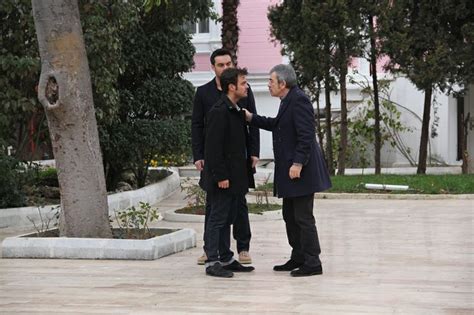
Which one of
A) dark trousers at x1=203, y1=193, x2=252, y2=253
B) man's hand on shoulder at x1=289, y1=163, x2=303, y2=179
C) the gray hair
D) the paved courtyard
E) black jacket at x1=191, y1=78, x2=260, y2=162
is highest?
the gray hair

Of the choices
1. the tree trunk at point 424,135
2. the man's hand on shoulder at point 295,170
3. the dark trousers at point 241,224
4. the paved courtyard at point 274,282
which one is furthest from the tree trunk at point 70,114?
the tree trunk at point 424,135

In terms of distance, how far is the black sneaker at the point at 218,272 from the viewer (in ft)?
32.5

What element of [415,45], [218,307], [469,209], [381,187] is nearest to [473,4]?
[415,45]

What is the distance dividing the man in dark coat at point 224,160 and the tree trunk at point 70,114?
187 centimetres

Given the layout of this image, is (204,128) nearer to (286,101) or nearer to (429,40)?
(286,101)

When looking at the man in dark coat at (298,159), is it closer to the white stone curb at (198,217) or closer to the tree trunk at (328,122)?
the white stone curb at (198,217)

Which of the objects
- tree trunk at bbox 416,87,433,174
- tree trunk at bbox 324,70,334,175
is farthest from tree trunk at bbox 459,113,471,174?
tree trunk at bbox 324,70,334,175

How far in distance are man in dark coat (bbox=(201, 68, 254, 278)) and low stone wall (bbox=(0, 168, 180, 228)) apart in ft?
15.6

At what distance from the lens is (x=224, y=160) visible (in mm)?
10016

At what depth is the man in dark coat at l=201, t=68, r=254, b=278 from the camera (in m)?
9.96

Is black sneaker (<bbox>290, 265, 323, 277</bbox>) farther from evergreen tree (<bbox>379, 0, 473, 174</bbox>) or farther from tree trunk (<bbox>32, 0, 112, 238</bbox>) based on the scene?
evergreen tree (<bbox>379, 0, 473, 174</bbox>)

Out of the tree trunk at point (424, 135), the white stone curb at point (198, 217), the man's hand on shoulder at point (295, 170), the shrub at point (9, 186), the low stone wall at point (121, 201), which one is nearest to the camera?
the man's hand on shoulder at point (295, 170)

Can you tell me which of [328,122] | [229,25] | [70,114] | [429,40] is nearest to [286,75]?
[70,114]

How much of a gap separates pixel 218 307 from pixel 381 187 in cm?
1167
